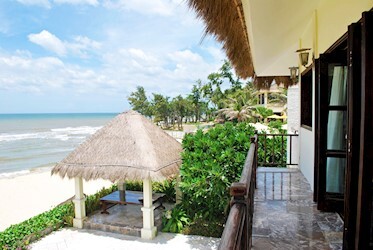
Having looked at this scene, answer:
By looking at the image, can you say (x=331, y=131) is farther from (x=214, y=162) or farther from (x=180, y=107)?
(x=180, y=107)

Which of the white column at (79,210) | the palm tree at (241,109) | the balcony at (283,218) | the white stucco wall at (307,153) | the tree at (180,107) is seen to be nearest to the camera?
the balcony at (283,218)

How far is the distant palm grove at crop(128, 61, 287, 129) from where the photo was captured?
23312 millimetres

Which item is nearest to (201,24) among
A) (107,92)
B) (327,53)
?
(327,53)

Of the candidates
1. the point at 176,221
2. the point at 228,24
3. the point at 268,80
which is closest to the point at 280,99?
the point at 268,80

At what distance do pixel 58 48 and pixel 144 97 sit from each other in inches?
963

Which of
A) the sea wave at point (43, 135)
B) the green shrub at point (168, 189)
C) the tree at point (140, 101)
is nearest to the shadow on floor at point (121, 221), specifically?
the green shrub at point (168, 189)

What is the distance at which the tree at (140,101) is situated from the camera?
139 feet

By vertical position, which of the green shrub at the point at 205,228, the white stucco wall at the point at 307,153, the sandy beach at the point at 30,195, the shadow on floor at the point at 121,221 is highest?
the white stucco wall at the point at 307,153

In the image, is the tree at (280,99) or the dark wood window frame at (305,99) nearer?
the dark wood window frame at (305,99)

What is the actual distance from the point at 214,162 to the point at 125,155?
237 centimetres

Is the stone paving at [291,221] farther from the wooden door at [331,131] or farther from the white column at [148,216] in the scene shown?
the white column at [148,216]

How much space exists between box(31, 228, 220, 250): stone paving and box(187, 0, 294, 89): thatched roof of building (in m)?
→ 3.95

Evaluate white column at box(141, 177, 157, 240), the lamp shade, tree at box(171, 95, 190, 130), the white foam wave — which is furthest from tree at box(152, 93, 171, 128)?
the lamp shade

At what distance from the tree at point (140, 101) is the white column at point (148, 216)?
1384 inches
